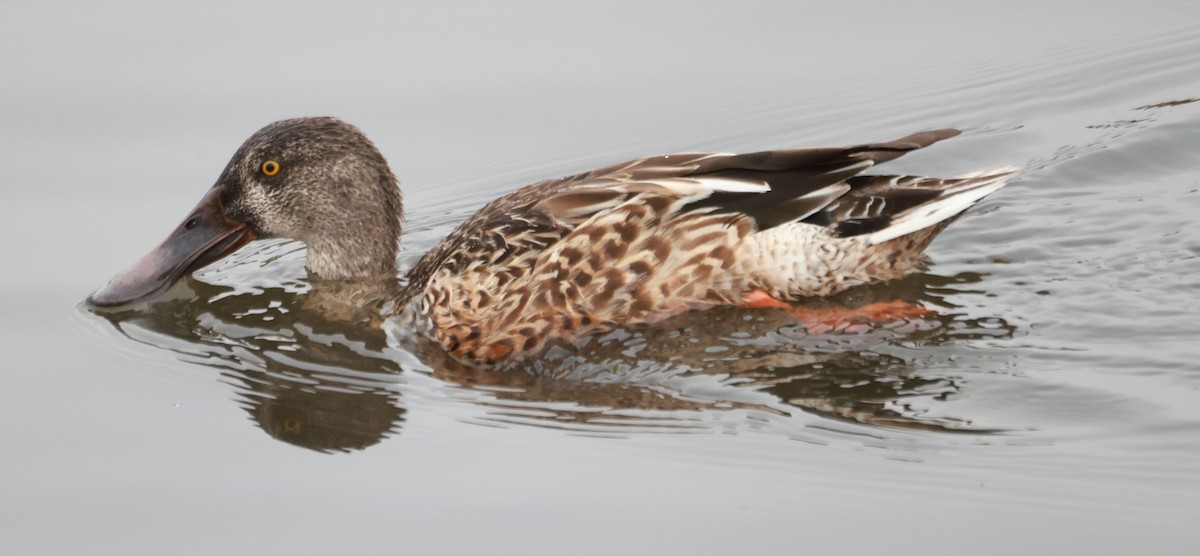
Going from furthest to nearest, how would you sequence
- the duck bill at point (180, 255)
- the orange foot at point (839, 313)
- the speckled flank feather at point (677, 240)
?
the duck bill at point (180, 255) → the orange foot at point (839, 313) → the speckled flank feather at point (677, 240)

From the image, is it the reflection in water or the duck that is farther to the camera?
the duck

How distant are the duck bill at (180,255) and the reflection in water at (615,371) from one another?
0.53ft

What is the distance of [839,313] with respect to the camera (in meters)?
7.93

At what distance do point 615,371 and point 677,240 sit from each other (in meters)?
0.78

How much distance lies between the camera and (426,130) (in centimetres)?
1042

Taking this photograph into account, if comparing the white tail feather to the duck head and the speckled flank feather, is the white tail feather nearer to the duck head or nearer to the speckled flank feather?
the speckled flank feather

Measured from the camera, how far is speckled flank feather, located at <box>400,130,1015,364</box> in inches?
303

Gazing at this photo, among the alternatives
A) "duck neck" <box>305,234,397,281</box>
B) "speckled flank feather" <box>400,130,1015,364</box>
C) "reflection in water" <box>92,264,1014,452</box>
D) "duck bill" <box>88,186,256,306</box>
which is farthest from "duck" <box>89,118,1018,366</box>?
"duck bill" <box>88,186,256,306</box>

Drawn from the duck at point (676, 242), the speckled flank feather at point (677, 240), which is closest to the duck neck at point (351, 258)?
the duck at point (676, 242)

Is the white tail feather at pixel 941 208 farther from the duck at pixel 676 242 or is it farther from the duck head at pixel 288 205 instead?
the duck head at pixel 288 205

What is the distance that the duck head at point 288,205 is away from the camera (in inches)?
341

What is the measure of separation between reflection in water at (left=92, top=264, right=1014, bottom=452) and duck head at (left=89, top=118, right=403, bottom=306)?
328 mm

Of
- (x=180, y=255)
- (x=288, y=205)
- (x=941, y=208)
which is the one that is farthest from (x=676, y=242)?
(x=180, y=255)

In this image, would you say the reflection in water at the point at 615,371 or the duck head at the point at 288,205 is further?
the duck head at the point at 288,205
